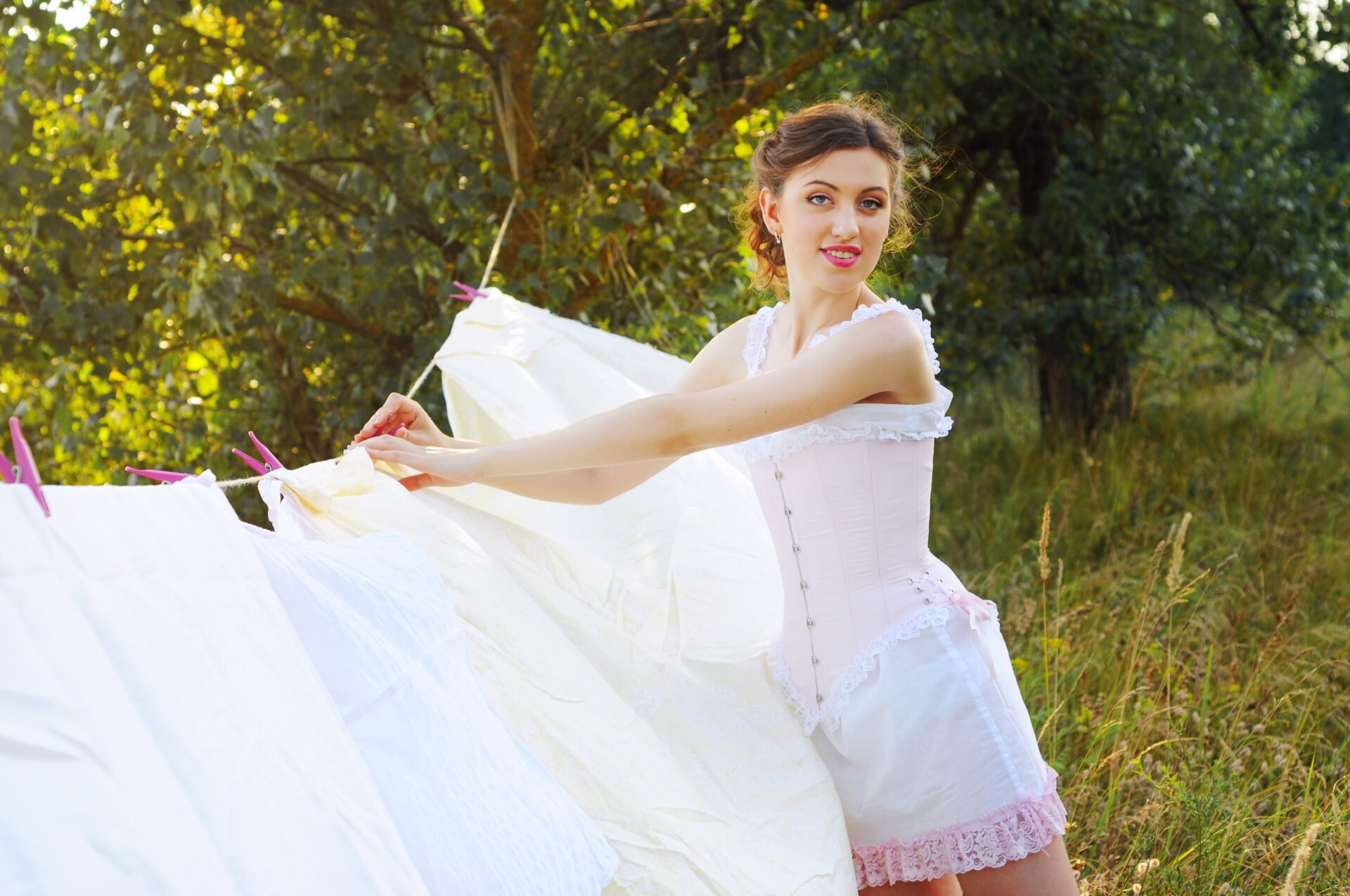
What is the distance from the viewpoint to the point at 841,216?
1.80 m

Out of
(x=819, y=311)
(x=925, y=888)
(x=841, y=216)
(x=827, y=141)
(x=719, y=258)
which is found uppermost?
(x=719, y=258)

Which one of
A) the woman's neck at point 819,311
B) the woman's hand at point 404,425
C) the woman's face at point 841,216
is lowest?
the woman's hand at point 404,425

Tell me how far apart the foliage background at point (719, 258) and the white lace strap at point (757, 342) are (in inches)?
20.9

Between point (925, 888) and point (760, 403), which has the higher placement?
point (760, 403)

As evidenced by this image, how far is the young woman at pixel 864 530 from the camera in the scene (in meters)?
1.66

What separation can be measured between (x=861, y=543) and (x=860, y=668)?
0.60 feet

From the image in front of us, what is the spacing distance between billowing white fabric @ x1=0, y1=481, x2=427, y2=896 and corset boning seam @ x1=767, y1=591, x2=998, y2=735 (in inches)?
32.9

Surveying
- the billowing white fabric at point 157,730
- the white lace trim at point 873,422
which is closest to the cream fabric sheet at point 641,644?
the white lace trim at point 873,422

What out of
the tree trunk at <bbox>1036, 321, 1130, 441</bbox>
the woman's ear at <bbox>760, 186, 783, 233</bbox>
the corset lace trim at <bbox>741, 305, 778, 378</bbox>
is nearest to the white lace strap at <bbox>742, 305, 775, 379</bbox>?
the corset lace trim at <bbox>741, 305, 778, 378</bbox>

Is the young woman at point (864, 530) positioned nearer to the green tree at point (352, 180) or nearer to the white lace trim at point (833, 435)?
the white lace trim at point (833, 435)

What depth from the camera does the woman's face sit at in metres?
1.80

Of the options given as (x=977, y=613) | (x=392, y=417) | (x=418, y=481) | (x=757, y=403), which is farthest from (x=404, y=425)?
(x=977, y=613)

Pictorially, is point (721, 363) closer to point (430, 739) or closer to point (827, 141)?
point (827, 141)

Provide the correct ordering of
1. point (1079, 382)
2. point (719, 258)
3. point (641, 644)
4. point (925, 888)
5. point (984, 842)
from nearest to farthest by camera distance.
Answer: point (984, 842) < point (925, 888) < point (641, 644) < point (719, 258) < point (1079, 382)
